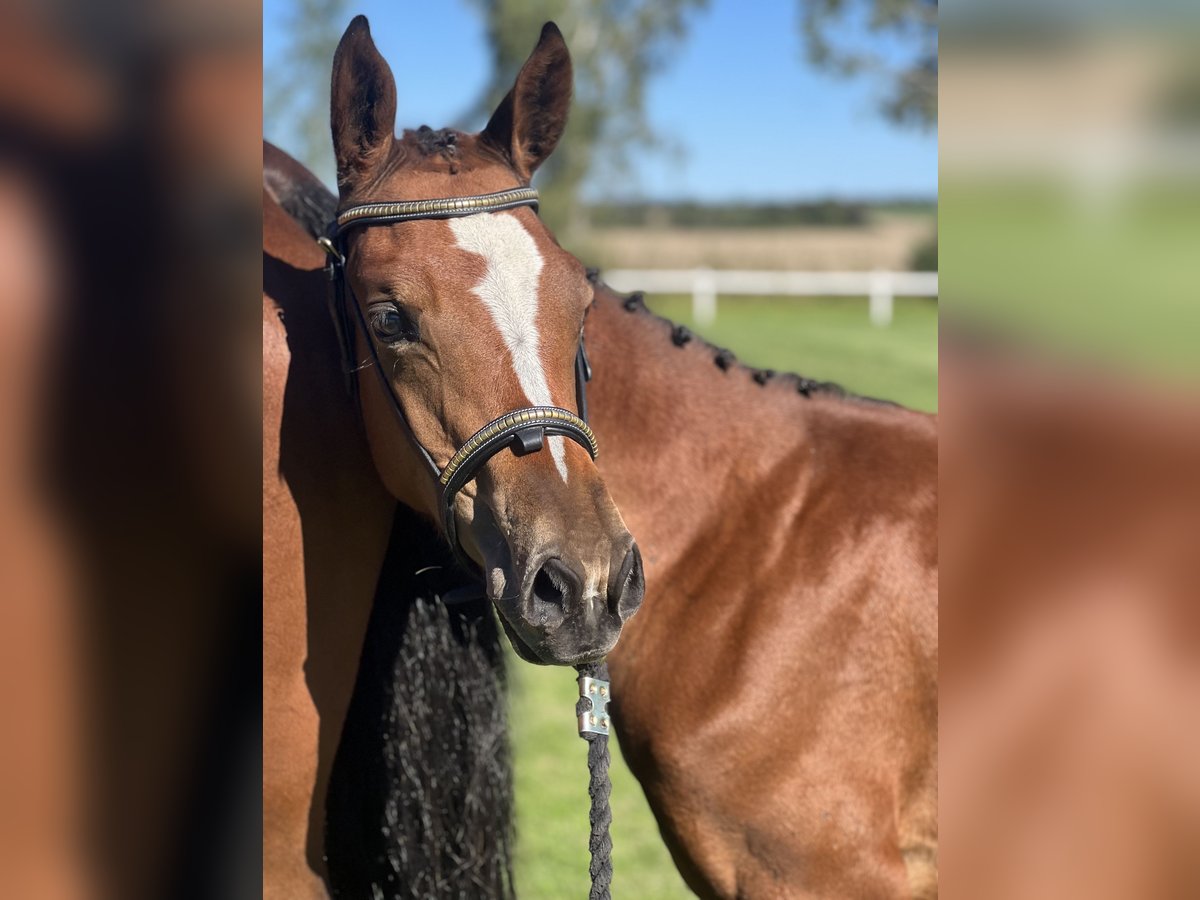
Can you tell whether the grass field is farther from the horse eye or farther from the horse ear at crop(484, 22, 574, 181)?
the horse ear at crop(484, 22, 574, 181)

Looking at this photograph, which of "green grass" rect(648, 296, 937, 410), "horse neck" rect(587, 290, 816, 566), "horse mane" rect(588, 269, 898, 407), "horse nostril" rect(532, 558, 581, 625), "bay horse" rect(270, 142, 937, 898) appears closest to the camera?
"horse nostril" rect(532, 558, 581, 625)

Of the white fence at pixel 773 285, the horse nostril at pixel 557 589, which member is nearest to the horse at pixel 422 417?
the horse nostril at pixel 557 589

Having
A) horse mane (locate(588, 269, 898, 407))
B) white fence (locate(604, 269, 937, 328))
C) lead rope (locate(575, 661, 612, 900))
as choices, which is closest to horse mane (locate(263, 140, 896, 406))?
horse mane (locate(588, 269, 898, 407))

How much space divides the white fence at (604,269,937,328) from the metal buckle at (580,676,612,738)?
19912 mm

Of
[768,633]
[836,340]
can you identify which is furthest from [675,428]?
[836,340]

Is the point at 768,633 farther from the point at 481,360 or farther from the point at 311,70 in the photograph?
the point at 311,70

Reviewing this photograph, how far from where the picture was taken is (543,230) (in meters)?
1.81

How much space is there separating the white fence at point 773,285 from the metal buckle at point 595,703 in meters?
19.9

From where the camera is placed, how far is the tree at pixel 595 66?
2177 cm

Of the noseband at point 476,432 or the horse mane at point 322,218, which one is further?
the horse mane at point 322,218

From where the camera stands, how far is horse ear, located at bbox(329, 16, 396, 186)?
173 cm

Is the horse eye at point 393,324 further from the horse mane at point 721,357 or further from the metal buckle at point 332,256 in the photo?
the horse mane at point 721,357
